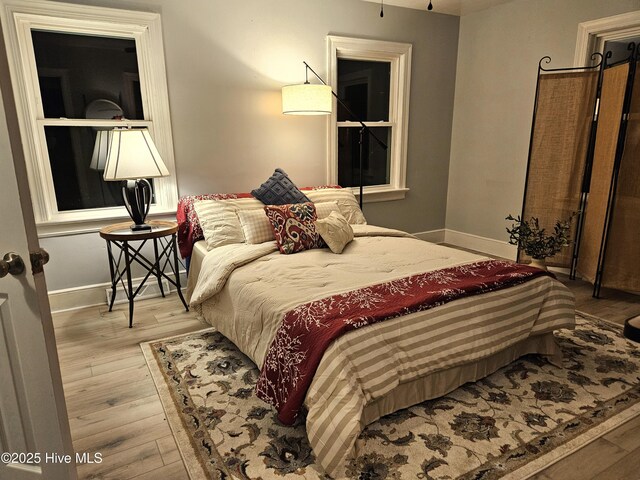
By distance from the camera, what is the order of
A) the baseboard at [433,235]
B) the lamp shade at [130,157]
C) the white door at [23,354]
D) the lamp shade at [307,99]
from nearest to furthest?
the white door at [23,354], the lamp shade at [130,157], the lamp shade at [307,99], the baseboard at [433,235]

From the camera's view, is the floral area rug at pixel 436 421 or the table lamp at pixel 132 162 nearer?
the floral area rug at pixel 436 421

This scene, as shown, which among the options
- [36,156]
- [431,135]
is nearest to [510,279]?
[431,135]

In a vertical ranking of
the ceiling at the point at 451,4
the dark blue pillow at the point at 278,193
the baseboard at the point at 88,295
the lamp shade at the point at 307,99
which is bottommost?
the baseboard at the point at 88,295

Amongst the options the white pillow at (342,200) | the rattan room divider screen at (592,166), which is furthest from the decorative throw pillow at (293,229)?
the rattan room divider screen at (592,166)

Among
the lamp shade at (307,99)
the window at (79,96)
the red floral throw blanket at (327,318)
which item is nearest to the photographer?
the red floral throw blanket at (327,318)

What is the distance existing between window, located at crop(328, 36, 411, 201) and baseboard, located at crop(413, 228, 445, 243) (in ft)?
2.06

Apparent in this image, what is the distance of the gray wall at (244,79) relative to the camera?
3.32 metres

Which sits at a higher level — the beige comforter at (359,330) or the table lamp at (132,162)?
the table lamp at (132,162)

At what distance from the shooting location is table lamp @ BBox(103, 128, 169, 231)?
9.26 ft

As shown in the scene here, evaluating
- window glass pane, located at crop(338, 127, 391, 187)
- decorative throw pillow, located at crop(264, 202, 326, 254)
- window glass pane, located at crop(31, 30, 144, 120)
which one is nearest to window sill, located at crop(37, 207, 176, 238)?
window glass pane, located at crop(31, 30, 144, 120)

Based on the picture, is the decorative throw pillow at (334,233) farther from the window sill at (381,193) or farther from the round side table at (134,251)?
the window sill at (381,193)

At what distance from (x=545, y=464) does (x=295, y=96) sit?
9.73 ft

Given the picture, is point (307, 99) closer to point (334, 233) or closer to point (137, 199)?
point (334, 233)

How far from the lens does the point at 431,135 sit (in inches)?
191
